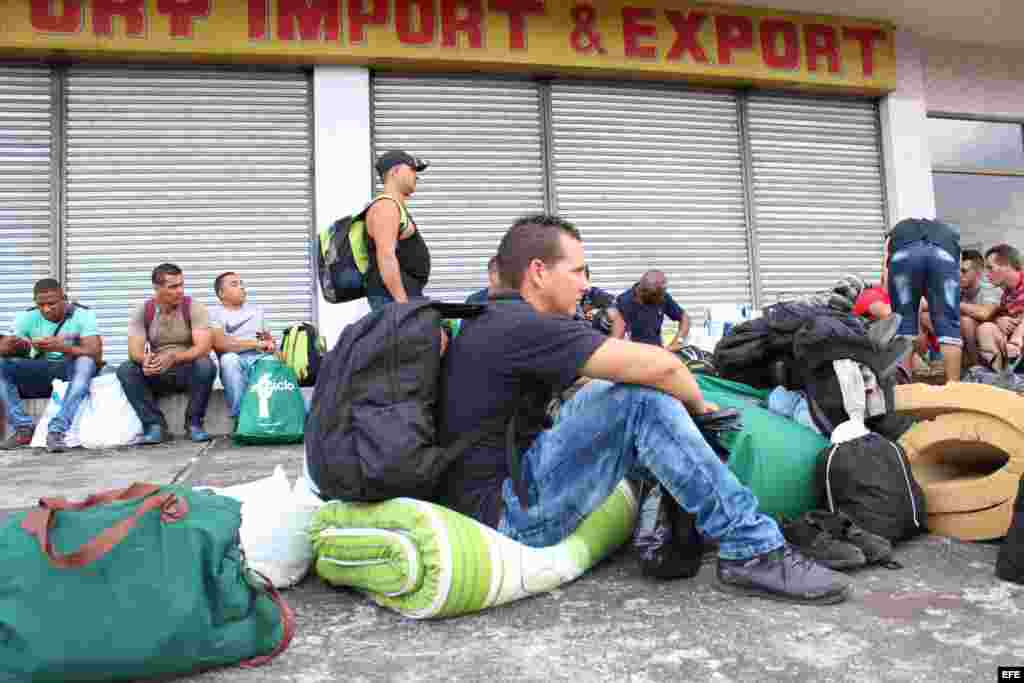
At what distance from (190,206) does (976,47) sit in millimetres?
10552

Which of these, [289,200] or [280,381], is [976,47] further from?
[280,381]

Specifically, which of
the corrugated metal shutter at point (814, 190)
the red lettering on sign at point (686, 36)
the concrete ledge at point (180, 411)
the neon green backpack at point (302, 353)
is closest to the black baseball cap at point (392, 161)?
the neon green backpack at point (302, 353)

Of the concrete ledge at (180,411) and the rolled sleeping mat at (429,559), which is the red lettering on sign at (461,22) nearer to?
the concrete ledge at (180,411)

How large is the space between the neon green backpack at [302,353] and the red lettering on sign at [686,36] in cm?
558

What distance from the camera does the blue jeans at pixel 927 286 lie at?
5316 millimetres

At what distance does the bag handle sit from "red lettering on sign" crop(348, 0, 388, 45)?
703cm

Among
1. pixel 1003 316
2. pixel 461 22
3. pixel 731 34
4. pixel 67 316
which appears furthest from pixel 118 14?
pixel 1003 316

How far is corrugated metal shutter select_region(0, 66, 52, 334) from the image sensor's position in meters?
7.49

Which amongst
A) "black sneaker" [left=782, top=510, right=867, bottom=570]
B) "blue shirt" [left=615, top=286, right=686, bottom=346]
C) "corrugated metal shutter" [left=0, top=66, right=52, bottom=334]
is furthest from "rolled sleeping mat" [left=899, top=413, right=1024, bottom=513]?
"corrugated metal shutter" [left=0, top=66, right=52, bottom=334]

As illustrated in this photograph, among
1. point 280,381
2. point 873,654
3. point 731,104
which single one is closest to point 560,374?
point 873,654

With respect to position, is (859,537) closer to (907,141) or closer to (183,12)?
(183,12)

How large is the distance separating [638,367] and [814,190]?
847 centimetres

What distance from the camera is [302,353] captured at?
5.78m

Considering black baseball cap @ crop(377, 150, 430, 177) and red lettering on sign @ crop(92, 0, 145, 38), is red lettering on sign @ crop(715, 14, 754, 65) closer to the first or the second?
black baseball cap @ crop(377, 150, 430, 177)
